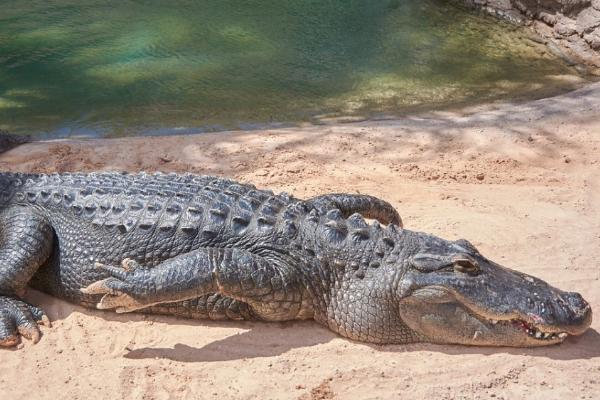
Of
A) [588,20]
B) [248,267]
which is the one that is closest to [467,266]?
[248,267]

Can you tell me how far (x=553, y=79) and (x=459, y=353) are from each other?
743 cm

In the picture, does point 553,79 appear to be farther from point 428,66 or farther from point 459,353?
point 459,353

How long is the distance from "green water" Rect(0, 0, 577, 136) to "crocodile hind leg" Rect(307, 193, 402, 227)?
3.79 metres

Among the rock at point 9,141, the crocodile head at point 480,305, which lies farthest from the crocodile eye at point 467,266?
the rock at point 9,141

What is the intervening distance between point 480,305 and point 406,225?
1.69m

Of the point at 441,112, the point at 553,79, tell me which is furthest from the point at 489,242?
the point at 553,79

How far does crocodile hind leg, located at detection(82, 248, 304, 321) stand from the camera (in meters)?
3.79

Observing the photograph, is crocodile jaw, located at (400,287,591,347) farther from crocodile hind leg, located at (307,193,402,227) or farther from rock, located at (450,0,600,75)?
rock, located at (450,0,600,75)

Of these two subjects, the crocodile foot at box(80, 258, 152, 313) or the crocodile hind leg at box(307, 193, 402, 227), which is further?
the crocodile hind leg at box(307, 193, 402, 227)

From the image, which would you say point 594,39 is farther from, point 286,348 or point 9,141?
point 9,141

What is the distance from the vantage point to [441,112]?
8.70 metres

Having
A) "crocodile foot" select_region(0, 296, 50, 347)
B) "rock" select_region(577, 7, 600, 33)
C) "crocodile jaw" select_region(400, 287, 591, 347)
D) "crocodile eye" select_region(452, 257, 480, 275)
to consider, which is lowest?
"crocodile foot" select_region(0, 296, 50, 347)

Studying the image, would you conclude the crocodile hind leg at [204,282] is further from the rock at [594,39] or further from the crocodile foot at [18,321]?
the rock at [594,39]

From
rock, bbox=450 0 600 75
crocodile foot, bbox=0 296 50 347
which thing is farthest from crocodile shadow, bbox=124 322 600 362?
rock, bbox=450 0 600 75
